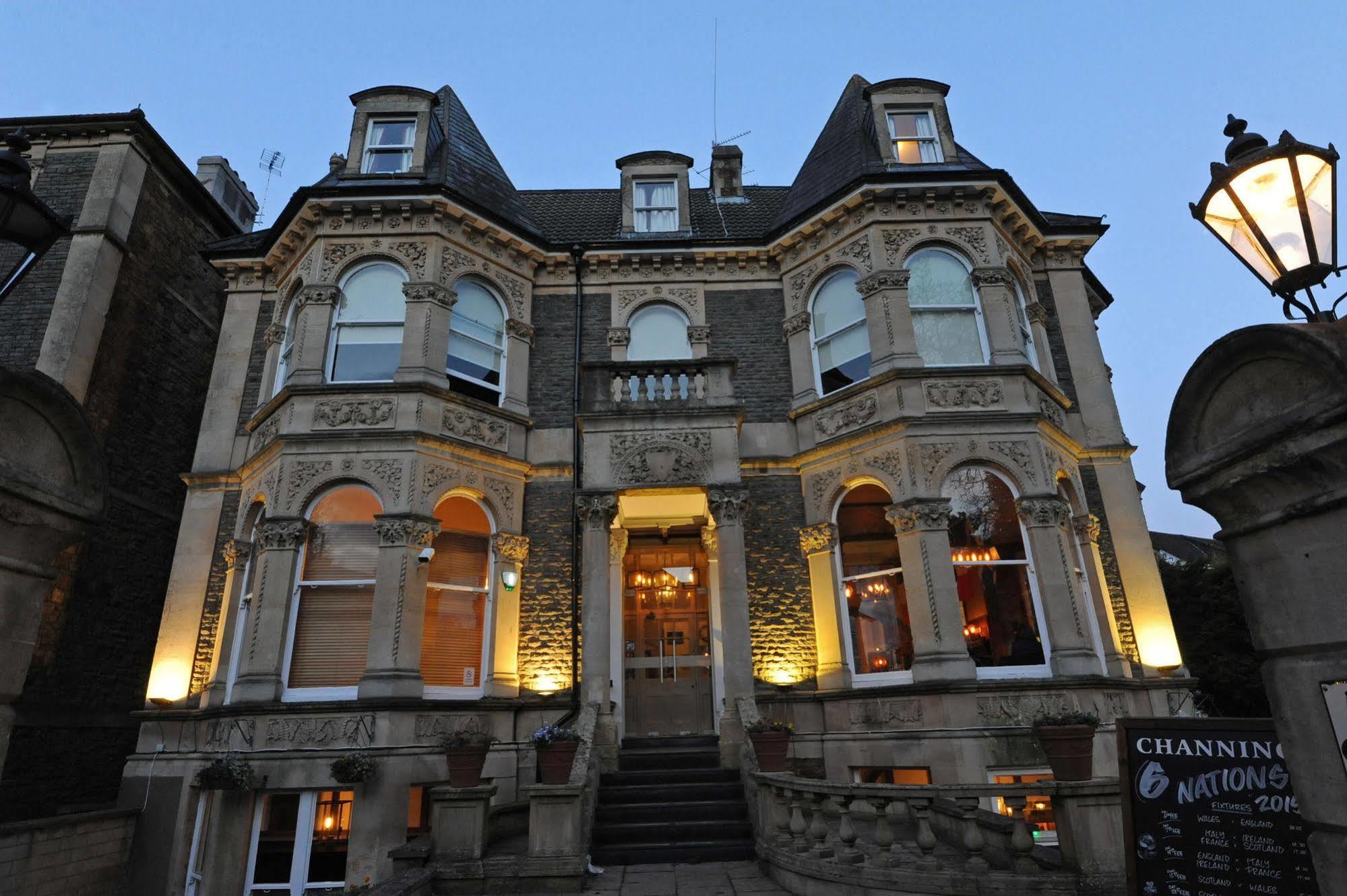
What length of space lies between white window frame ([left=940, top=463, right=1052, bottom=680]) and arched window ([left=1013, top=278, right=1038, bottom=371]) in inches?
113

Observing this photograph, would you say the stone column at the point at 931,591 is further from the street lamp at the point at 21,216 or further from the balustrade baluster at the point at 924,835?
the street lamp at the point at 21,216

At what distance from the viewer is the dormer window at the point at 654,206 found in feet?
50.2

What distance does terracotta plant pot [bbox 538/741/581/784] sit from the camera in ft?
26.8

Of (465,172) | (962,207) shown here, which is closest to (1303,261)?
(962,207)

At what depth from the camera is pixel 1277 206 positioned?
3137 mm

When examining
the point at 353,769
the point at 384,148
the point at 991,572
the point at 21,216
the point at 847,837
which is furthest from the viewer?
the point at 384,148

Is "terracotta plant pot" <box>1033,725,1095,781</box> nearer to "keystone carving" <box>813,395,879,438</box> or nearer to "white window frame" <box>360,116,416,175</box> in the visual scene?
"keystone carving" <box>813,395,879,438</box>

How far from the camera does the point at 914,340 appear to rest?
39.8 ft

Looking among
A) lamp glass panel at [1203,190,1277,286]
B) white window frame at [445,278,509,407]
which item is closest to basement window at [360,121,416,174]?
white window frame at [445,278,509,407]

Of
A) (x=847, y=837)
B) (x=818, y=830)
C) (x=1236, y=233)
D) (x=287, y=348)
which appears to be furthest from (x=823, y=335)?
(x=1236, y=233)

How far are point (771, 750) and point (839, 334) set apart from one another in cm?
732

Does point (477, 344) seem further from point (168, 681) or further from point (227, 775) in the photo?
point (227, 775)

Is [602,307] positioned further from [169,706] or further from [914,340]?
[169,706]

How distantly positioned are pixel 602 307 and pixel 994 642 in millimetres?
9010
